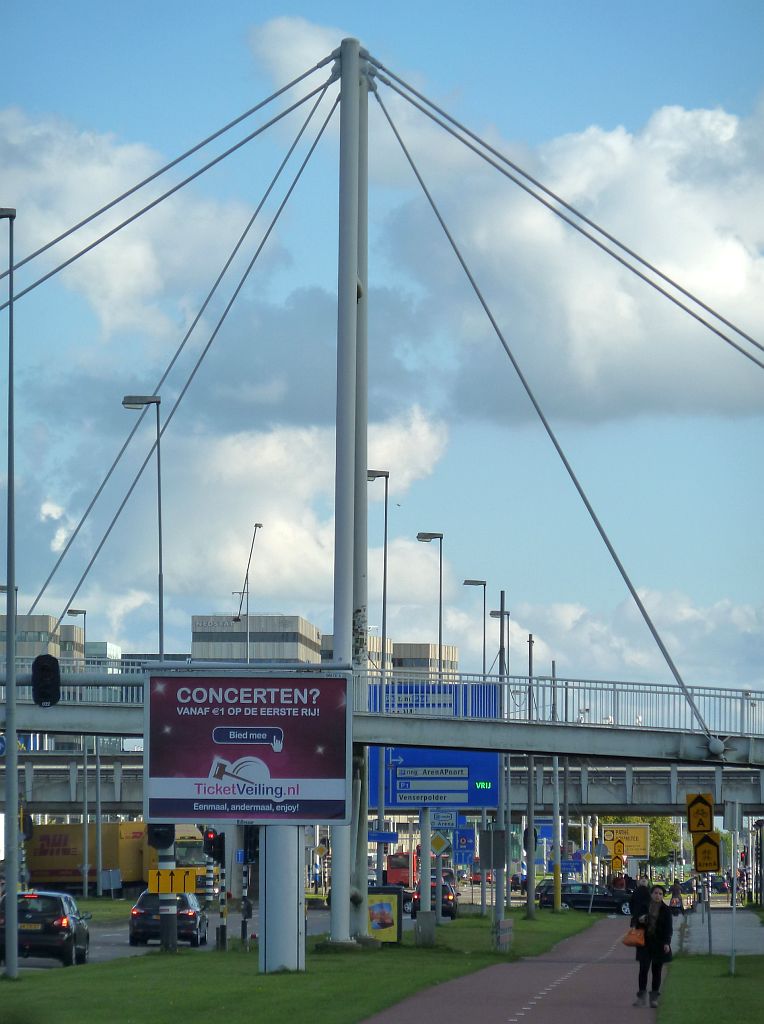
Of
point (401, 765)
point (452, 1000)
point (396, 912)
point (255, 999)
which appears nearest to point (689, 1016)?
point (452, 1000)

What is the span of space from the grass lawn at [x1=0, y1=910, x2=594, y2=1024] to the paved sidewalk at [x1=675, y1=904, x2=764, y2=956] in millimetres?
5346

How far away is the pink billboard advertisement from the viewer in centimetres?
2798

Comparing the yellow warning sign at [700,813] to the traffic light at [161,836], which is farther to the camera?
the traffic light at [161,836]

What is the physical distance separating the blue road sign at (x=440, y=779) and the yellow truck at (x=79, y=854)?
4084 centimetres

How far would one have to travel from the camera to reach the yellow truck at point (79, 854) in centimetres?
8606

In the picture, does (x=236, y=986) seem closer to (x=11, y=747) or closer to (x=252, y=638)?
(x=11, y=747)

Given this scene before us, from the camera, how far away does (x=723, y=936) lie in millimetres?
52562

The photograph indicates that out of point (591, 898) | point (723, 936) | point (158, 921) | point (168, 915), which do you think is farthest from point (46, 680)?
Answer: point (591, 898)

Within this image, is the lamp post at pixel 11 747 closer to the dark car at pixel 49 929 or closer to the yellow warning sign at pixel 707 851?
the dark car at pixel 49 929

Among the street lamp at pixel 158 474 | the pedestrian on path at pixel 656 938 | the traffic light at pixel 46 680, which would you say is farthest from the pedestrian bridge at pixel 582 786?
the pedestrian on path at pixel 656 938

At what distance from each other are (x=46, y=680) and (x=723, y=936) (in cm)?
3116

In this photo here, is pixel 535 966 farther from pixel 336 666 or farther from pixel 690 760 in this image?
pixel 336 666

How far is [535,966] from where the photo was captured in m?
35.6

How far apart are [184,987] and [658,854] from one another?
152271mm
